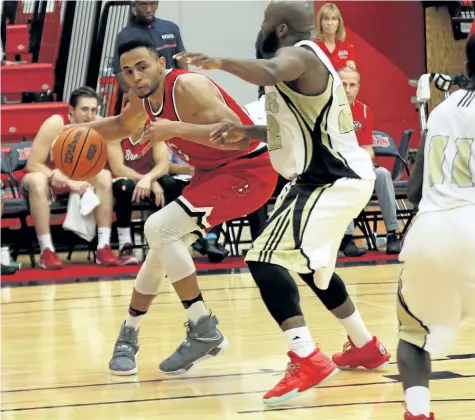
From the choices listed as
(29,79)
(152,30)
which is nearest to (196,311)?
(152,30)

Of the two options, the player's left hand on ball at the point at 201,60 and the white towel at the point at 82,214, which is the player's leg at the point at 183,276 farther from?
the white towel at the point at 82,214

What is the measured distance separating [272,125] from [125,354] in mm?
1360

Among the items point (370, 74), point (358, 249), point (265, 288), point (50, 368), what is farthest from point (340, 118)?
Result: point (370, 74)

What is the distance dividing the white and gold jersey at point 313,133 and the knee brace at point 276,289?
16.3 inches

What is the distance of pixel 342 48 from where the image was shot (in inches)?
410

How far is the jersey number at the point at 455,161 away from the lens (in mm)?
3045

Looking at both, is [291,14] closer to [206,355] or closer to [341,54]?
[206,355]

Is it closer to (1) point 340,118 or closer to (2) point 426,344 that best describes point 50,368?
(1) point 340,118

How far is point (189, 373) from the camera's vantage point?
4742 millimetres

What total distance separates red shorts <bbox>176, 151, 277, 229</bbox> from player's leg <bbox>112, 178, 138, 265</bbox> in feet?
13.0

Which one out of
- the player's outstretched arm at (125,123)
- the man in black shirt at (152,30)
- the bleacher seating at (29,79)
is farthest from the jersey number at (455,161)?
the bleacher seating at (29,79)

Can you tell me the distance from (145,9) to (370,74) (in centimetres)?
439

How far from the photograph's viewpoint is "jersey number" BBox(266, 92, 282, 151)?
13.5 ft

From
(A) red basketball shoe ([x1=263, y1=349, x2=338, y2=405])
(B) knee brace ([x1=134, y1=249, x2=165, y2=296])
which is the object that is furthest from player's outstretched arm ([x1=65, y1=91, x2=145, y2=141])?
(A) red basketball shoe ([x1=263, y1=349, x2=338, y2=405])
